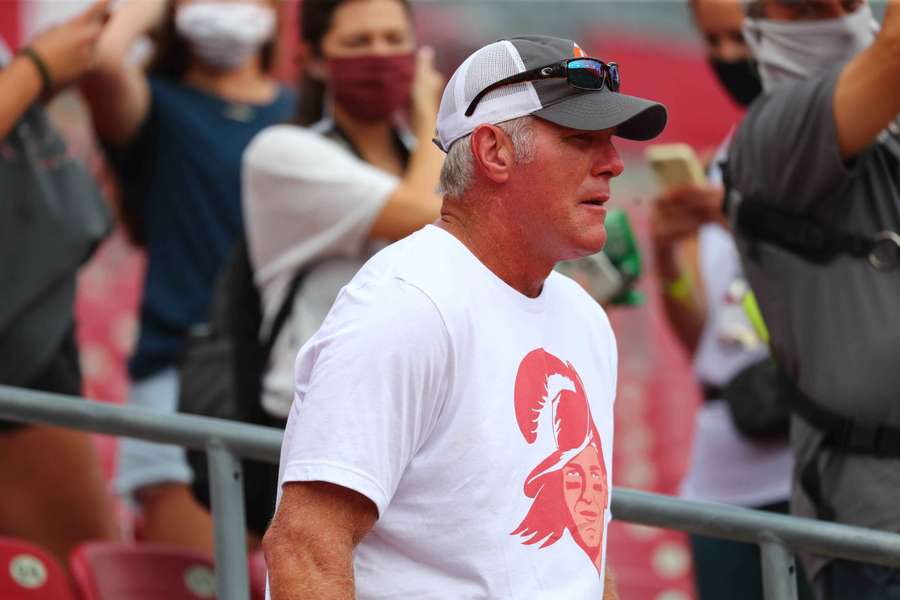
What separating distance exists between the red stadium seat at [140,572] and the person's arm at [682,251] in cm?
156

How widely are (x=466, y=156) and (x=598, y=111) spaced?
214mm

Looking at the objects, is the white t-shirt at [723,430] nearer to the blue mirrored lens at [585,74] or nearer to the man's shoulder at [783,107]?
the man's shoulder at [783,107]

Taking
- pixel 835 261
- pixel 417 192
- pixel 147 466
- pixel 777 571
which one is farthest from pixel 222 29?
pixel 777 571

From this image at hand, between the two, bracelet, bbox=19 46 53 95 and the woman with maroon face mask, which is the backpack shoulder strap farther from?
bracelet, bbox=19 46 53 95

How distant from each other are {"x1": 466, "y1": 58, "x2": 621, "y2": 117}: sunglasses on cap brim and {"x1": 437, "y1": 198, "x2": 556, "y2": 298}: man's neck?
0.51ft

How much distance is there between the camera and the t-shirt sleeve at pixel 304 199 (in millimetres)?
3820

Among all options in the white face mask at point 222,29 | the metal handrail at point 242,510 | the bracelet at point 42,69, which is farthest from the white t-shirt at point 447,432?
the white face mask at point 222,29

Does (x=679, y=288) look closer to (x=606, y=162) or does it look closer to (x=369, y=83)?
(x=369, y=83)

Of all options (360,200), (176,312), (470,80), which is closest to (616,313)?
(176,312)

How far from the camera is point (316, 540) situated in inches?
84.9

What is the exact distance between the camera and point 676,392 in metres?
6.87

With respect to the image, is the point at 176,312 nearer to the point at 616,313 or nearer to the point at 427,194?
the point at 427,194

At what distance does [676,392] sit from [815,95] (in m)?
3.93

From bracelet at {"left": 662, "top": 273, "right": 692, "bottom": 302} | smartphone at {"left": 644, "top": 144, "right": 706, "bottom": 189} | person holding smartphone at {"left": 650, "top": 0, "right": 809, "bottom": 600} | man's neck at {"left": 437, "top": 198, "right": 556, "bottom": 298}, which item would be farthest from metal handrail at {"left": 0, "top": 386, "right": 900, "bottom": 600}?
bracelet at {"left": 662, "top": 273, "right": 692, "bottom": 302}
